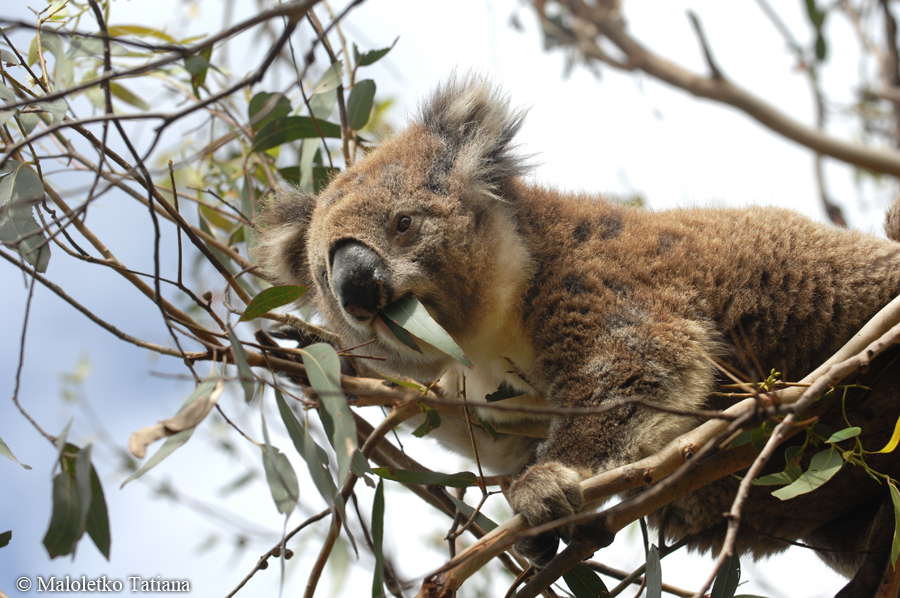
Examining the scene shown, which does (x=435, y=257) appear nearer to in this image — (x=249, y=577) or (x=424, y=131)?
(x=424, y=131)

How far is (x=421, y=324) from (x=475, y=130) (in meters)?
1.03

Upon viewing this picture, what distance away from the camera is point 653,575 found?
1.84 meters

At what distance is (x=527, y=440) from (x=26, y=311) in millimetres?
1938

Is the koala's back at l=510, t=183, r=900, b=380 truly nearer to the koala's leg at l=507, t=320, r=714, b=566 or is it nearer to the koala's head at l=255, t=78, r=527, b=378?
the koala's leg at l=507, t=320, r=714, b=566

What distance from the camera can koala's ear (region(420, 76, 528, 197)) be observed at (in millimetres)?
2580

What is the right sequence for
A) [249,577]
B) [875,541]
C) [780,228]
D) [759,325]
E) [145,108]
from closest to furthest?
[249,577] < [875,541] < [759,325] < [780,228] < [145,108]

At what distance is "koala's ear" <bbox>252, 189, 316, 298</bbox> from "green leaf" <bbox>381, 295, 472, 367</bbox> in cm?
76

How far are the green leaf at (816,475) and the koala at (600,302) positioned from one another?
1.13 ft

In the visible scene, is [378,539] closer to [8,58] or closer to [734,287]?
[734,287]

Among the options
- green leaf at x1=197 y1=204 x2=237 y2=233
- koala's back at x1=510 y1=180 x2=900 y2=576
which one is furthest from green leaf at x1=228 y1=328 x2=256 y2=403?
green leaf at x1=197 y1=204 x2=237 y2=233

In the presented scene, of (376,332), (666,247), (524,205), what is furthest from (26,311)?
(666,247)

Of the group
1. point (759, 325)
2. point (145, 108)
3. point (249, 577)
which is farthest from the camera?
point (145, 108)

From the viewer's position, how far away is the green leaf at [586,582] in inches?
80.3

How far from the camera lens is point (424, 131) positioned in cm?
275
